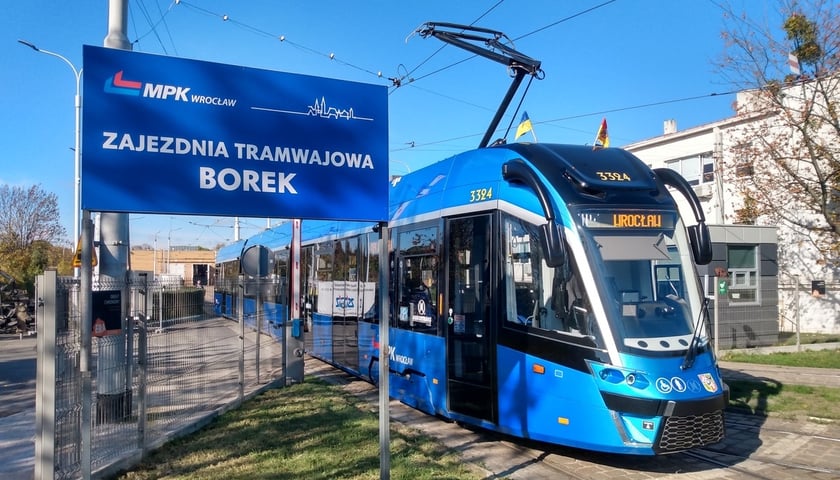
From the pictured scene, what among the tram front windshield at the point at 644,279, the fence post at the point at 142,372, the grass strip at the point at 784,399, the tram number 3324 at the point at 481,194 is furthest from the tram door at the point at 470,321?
the grass strip at the point at 784,399

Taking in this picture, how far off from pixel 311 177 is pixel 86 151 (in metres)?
1.79

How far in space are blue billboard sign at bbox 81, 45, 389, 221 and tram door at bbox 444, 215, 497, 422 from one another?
2.21 m

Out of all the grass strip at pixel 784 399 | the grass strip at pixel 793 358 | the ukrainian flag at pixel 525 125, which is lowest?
the grass strip at pixel 793 358

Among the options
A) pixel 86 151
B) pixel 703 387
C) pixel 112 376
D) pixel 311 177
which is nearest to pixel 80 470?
pixel 112 376

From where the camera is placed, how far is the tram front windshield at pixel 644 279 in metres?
6.24

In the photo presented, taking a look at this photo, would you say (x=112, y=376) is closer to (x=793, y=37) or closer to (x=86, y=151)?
(x=86, y=151)

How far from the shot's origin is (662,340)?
247 inches

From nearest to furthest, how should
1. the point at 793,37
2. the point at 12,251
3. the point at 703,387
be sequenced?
the point at 703,387, the point at 793,37, the point at 12,251

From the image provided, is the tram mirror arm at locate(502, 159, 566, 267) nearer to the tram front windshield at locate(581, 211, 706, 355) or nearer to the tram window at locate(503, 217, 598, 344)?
the tram window at locate(503, 217, 598, 344)

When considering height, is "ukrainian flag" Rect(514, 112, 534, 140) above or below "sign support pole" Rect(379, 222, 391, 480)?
above

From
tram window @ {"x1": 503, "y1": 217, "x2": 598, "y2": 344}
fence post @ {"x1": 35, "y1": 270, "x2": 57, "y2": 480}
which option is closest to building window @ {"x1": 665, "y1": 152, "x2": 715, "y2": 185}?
tram window @ {"x1": 503, "y1": 217, "x2": 598, "y2": 344}

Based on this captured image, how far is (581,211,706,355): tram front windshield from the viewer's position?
624cm

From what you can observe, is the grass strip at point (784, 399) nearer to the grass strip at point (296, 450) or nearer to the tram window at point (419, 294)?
the tram window at point (419, 294)

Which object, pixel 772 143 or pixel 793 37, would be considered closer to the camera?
pixel 793 37
